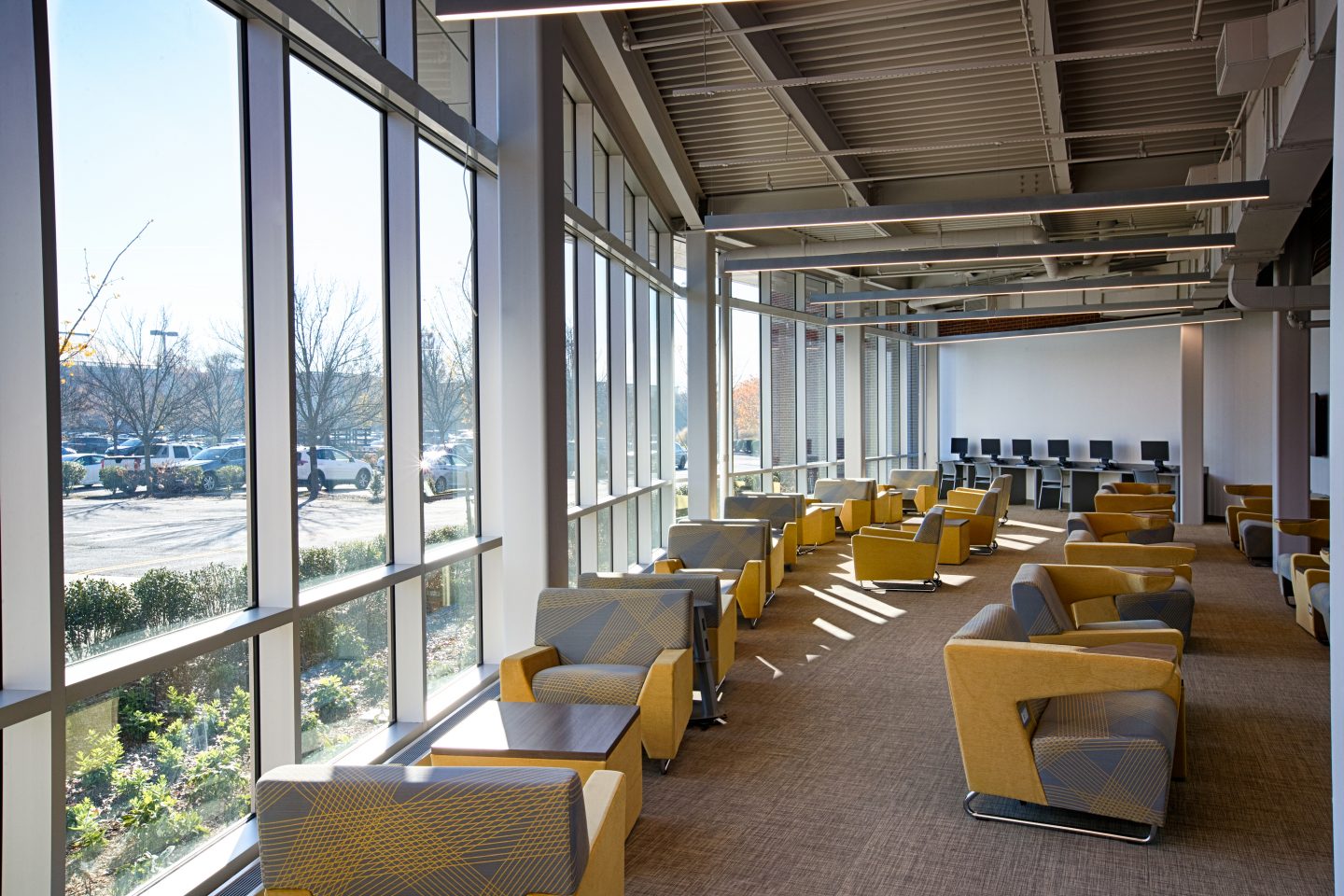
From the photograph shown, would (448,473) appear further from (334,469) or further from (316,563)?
(316,563)

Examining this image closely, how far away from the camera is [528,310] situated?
18.6ft

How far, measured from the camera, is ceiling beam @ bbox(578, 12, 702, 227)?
6.52 m

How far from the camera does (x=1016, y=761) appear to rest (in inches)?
156

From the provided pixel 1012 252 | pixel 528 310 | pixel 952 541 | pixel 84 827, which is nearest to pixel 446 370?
pixel 528 310

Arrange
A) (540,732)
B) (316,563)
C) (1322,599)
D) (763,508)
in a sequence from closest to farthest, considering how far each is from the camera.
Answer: (540,732) → (316,563) → (1322,599) → (763,508)

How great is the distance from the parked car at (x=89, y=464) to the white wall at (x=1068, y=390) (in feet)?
59.0

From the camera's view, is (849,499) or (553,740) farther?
(849,499)

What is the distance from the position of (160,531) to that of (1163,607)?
6398mm

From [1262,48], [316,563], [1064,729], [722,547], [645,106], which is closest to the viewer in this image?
[1064,729]

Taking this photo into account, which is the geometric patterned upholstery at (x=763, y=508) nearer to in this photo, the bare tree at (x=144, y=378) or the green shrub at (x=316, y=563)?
the green shrub at (x=316, y=563)

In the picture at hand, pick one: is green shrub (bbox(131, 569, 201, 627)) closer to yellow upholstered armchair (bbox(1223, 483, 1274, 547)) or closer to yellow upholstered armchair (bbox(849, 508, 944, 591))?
yellow upholstered armchair (bbox(849, 508, 944, 591))

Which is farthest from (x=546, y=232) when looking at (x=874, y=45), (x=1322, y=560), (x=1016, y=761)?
(x=1322, y=560)

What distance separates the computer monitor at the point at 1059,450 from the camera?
18234 mm

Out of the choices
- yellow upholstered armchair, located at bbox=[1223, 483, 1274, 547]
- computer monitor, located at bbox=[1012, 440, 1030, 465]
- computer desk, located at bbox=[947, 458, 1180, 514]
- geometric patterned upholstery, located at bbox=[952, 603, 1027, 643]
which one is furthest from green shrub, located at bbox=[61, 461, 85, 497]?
computer monitor, located at bbox=[1012, 440, 1030, 465]
